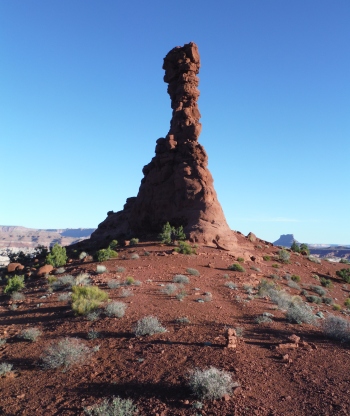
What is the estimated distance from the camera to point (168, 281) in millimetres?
17594

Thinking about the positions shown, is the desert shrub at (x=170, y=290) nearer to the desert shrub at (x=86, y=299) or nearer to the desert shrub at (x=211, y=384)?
the desert shrub at (x=86, y=299)

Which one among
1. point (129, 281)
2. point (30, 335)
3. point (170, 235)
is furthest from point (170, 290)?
point (170, 235)

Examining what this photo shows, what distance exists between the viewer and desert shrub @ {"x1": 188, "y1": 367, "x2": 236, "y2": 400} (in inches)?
259

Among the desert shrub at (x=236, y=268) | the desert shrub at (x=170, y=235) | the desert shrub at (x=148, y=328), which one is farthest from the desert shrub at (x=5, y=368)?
the desert shrub at (x=170, y=235)

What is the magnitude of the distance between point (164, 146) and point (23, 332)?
83.7 ft

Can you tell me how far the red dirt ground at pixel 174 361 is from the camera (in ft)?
21.9

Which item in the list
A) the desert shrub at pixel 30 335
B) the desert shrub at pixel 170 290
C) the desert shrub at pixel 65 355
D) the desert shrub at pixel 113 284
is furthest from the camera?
the desert shrub at pixel 113 284

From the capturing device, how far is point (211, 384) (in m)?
6.67

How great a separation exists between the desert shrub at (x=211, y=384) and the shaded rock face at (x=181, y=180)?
20140 millimetres

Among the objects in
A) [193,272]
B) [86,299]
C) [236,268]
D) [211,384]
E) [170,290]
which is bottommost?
[211,384]

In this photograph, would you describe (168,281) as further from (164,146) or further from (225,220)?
(164,146)

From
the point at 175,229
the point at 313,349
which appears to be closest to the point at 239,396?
the point at 313,349

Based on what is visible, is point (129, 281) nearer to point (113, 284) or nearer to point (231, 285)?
point (113, 284)

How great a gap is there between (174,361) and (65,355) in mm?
2822
